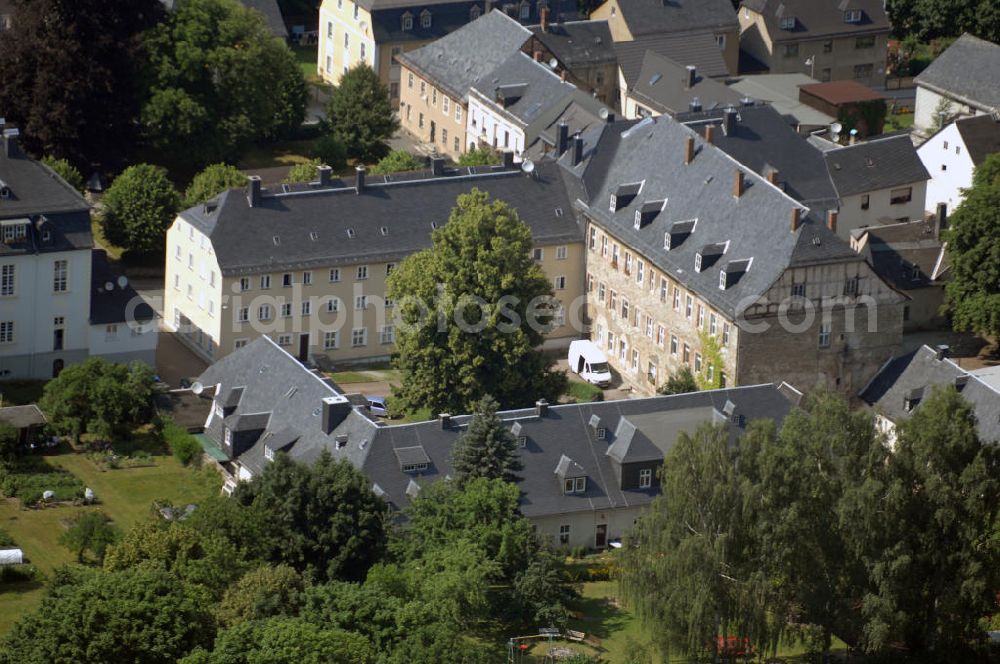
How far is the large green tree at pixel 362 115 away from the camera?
13750 centimetres

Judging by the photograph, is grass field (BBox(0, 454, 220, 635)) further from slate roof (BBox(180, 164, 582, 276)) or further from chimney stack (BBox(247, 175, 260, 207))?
chimney stack (BBox(247, 175, 260, 207))

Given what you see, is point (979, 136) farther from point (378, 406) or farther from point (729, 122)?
point (378, 406)

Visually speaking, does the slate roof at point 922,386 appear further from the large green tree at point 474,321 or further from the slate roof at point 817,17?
the slate roof at point 817,17

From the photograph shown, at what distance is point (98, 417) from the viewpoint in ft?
340

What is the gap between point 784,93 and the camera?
142m

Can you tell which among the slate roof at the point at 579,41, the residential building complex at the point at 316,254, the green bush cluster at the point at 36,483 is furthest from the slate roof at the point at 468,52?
the green bush cluster at the point at 36,483

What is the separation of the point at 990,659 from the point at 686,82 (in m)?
53.2

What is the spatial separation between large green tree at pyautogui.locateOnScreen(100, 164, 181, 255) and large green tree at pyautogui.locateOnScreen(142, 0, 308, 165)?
27.8ft

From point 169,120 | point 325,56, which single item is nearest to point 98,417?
point 169,120

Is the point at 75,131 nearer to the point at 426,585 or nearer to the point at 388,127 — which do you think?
the point at 388,127

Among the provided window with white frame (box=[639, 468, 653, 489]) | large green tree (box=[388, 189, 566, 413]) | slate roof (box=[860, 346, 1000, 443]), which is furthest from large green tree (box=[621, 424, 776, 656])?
slate roof (box=[860, 346, 1000, 443])

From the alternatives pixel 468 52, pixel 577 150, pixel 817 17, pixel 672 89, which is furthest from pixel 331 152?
pixel 817 17

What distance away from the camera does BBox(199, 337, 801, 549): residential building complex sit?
96.7m

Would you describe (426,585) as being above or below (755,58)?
below
